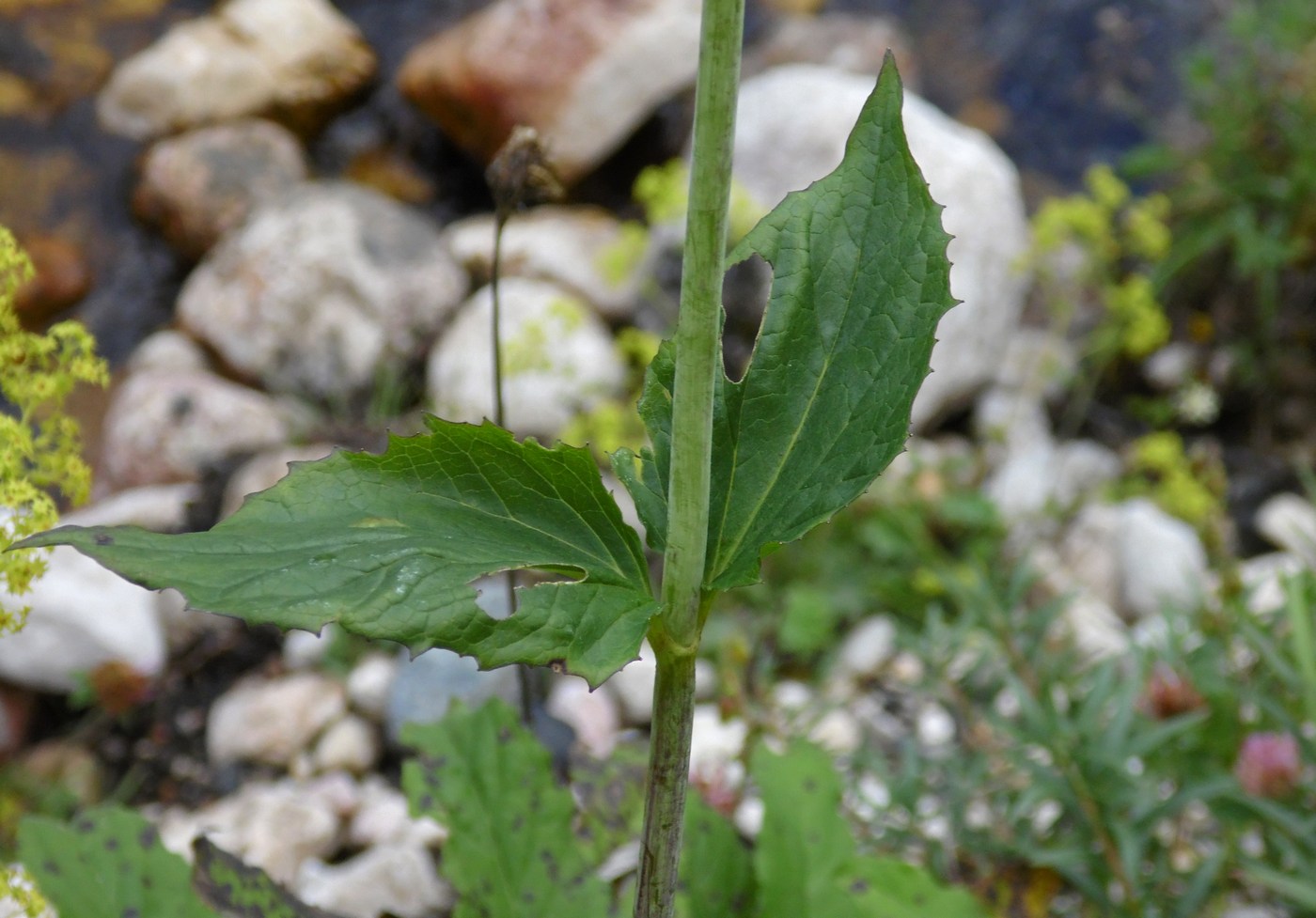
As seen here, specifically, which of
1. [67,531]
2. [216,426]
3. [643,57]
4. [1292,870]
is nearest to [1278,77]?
[643,57]

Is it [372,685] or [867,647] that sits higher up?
[867,647]

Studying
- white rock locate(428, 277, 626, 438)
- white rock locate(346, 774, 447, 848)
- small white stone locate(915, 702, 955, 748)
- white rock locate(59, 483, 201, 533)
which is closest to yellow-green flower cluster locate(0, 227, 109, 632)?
white rock locate(346, 774, 447, 848)

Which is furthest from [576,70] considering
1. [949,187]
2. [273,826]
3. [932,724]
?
[273,826]

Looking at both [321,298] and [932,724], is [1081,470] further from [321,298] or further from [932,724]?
[321,298]

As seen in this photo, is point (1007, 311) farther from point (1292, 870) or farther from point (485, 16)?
point (1292, 870)

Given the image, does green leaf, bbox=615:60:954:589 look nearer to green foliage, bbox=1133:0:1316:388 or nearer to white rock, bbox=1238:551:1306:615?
white rock, bbox=1238:551:1306:615

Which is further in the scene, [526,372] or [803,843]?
[526,372]

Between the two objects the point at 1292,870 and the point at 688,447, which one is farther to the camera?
the point at 1292,870

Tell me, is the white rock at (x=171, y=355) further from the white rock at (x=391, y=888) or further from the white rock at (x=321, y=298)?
the white rock at (x=391, y=888)
